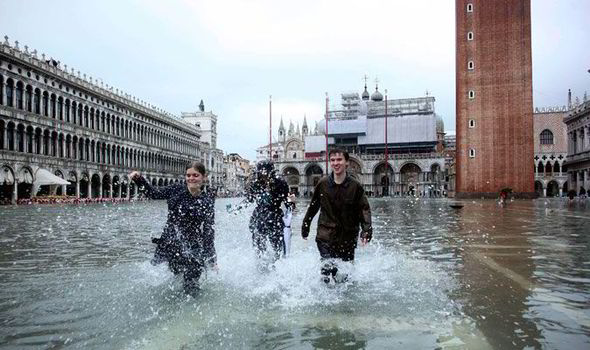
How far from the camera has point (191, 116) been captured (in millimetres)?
103562

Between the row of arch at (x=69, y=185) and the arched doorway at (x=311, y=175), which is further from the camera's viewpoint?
the arched doorway at (x=311, y=175)

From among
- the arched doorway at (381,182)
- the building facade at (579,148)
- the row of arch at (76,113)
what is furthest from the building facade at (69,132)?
the building facade at (579,148)

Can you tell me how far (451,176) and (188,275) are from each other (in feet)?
315

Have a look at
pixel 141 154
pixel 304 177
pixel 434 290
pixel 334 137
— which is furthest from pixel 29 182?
pixel 334 137

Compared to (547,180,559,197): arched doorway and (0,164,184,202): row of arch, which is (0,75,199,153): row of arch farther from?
(547,180,559,197): arched doorway

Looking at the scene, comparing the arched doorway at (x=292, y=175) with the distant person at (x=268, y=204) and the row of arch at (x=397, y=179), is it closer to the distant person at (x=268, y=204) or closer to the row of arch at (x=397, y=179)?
the row of arch at (x=397, y=179)

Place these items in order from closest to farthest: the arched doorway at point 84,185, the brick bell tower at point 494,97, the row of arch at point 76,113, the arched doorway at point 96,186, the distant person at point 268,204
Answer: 1. the distant person at point 268,204
2. the row of arch at point 76,113
3. the brick bell tower at point 494,97
4. the arched doorway at point 84,185
5. the arched doorway at point 96,186

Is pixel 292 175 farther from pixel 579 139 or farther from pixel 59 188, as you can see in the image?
pixel 579 139

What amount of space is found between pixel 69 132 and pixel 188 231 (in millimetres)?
52237

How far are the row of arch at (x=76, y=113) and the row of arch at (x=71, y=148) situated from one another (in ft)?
5.62

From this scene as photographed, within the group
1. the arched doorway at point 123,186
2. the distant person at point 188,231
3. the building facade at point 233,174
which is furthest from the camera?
the building facade at point 233,174

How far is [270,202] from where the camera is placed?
690 cm

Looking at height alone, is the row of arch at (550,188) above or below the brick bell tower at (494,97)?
below

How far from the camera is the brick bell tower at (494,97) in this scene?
161 ft
